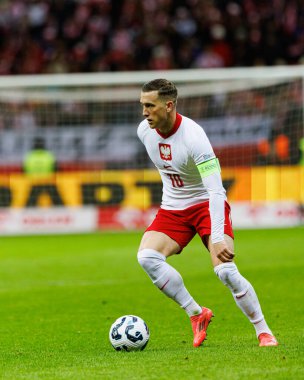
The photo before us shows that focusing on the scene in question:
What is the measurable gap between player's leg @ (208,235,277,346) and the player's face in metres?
1.04

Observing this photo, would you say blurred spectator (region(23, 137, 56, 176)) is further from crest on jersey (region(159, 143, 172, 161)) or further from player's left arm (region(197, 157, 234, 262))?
player's left arm (region(197, 157, 234, 262))

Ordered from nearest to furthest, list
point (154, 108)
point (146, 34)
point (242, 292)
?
point (242, 292), point (154, 108), point (146, 34)

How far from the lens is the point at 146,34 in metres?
24.9

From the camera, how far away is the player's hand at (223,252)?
7.25 meters

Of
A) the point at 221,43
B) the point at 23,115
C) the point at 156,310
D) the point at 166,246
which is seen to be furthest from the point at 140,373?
the point at 221,43

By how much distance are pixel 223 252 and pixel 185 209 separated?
750 millimetres

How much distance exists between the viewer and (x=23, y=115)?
68.0 ft

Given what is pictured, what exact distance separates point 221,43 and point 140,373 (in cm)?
1909

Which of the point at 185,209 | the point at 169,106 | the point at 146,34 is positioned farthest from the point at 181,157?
the point at 146,34

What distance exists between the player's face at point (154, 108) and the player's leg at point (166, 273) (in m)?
0.92

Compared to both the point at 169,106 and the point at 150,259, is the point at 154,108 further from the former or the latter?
the point at 150,259

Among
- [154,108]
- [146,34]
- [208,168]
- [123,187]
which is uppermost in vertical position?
[146,34]

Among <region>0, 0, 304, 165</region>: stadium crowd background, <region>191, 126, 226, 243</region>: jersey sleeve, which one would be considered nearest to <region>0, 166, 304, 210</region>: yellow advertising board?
<region>0, 0, 304, 165</region>: stadium crowd background

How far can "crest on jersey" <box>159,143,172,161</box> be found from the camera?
7.64 meters
